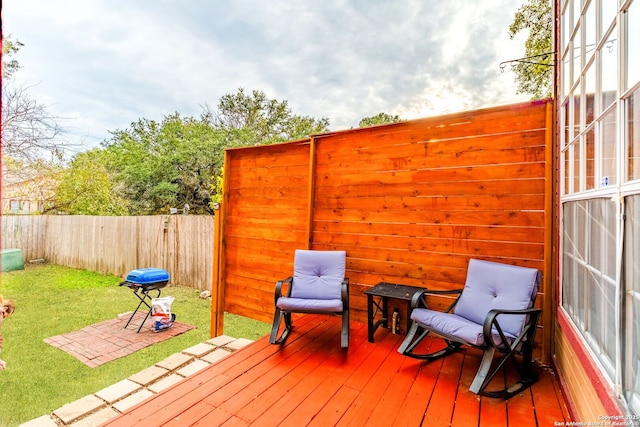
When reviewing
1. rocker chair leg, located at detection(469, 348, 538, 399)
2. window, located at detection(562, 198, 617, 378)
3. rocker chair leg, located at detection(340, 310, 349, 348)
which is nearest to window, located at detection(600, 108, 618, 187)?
window, located at detection(562, 198, 617, 378)

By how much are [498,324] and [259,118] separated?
463 inches

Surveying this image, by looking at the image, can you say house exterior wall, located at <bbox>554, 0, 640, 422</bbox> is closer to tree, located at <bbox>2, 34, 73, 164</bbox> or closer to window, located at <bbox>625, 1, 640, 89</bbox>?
window, located at <bbox>625, 1, 640, 89</bbox>

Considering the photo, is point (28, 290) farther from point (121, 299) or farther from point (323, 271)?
point (323, 271)

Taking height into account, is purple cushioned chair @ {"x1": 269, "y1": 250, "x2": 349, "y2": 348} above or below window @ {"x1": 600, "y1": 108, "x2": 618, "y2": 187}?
below

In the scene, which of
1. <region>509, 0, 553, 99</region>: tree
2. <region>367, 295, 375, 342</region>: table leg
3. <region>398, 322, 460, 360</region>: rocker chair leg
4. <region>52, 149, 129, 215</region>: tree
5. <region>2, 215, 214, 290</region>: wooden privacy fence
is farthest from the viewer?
<region>52, 149, 129, 215</region>: tree

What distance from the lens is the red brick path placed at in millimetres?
3961

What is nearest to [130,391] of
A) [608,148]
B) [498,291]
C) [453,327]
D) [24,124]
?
[453,327]

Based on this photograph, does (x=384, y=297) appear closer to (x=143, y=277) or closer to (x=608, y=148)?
(x=608, y=148)

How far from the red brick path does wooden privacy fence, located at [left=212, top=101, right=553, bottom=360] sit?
36.5 inches

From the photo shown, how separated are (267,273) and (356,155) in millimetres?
2047

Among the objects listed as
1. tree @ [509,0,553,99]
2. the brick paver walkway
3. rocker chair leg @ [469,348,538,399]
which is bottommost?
the brick paver walkway

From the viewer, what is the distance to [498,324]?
93.2 inches

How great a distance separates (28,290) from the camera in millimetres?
6402

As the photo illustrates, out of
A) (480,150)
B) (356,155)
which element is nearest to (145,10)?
(356,155)
